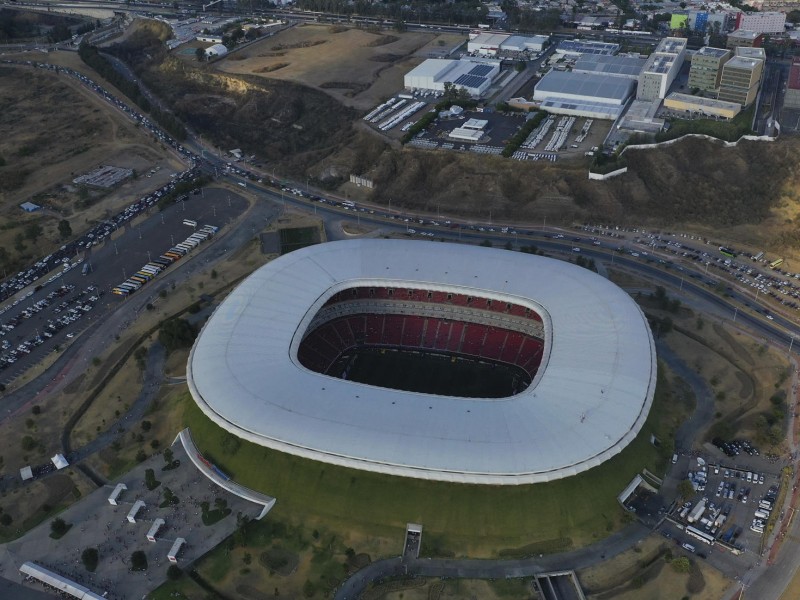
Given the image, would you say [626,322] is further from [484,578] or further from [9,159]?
[9,159]

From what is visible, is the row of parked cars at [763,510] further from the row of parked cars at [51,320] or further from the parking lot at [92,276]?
the row of parked cars at [51,320]

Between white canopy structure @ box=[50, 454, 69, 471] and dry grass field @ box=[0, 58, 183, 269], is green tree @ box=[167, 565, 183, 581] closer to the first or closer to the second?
white canopy structure @ box=[50, 454, 69, 471]

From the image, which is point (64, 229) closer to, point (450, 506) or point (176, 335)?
point (176, 335)

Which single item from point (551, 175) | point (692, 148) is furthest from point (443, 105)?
point (692, 148)

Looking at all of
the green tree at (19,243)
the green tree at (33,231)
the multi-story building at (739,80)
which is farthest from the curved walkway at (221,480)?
the multi-story building at (739,80)

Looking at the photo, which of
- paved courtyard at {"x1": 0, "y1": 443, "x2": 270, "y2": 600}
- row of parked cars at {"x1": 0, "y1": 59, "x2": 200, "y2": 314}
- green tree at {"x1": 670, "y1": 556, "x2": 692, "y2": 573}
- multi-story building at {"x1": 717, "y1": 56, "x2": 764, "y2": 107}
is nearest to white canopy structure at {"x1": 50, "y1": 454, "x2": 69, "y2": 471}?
paved courtyard at {"x1": 0, "y1": 443, "x2": 270, "y2": 600}

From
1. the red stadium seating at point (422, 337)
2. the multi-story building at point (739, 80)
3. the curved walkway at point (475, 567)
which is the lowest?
the curved walkway at point (475, 567)

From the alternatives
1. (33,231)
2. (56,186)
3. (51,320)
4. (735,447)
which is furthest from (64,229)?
(735,447)
